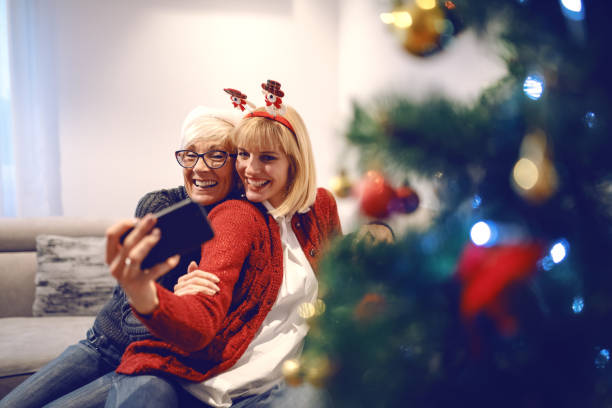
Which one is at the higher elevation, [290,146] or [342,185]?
[290,146]

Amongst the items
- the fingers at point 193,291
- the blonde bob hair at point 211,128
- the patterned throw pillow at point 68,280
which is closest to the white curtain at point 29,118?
the patterned throw pillow at point 68,280

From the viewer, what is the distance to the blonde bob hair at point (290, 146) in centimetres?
113

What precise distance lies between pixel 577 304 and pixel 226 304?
0.64 meters

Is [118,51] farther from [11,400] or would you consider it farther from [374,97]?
[374,97]

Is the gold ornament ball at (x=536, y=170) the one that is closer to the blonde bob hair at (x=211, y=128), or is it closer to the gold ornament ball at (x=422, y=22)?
the gold ornament ball at (x=422, y=22)

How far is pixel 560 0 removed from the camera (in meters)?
0.42

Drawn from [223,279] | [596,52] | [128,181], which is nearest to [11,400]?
[223,279]

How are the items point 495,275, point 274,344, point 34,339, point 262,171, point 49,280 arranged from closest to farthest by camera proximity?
1. point 495,275
2. point 274,344
3. point 262,171
4. point 34,339
5. point 49,280

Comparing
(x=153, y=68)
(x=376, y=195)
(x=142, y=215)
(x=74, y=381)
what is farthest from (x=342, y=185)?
(x=153, y=68)

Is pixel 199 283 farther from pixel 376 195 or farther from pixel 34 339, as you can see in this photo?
pixel 34 339

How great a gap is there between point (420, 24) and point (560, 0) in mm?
133

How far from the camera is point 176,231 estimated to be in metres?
0.64

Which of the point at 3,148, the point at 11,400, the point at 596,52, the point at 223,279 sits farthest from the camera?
the point at 3,148

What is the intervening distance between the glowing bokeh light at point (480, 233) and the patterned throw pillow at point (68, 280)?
6.27 feet
